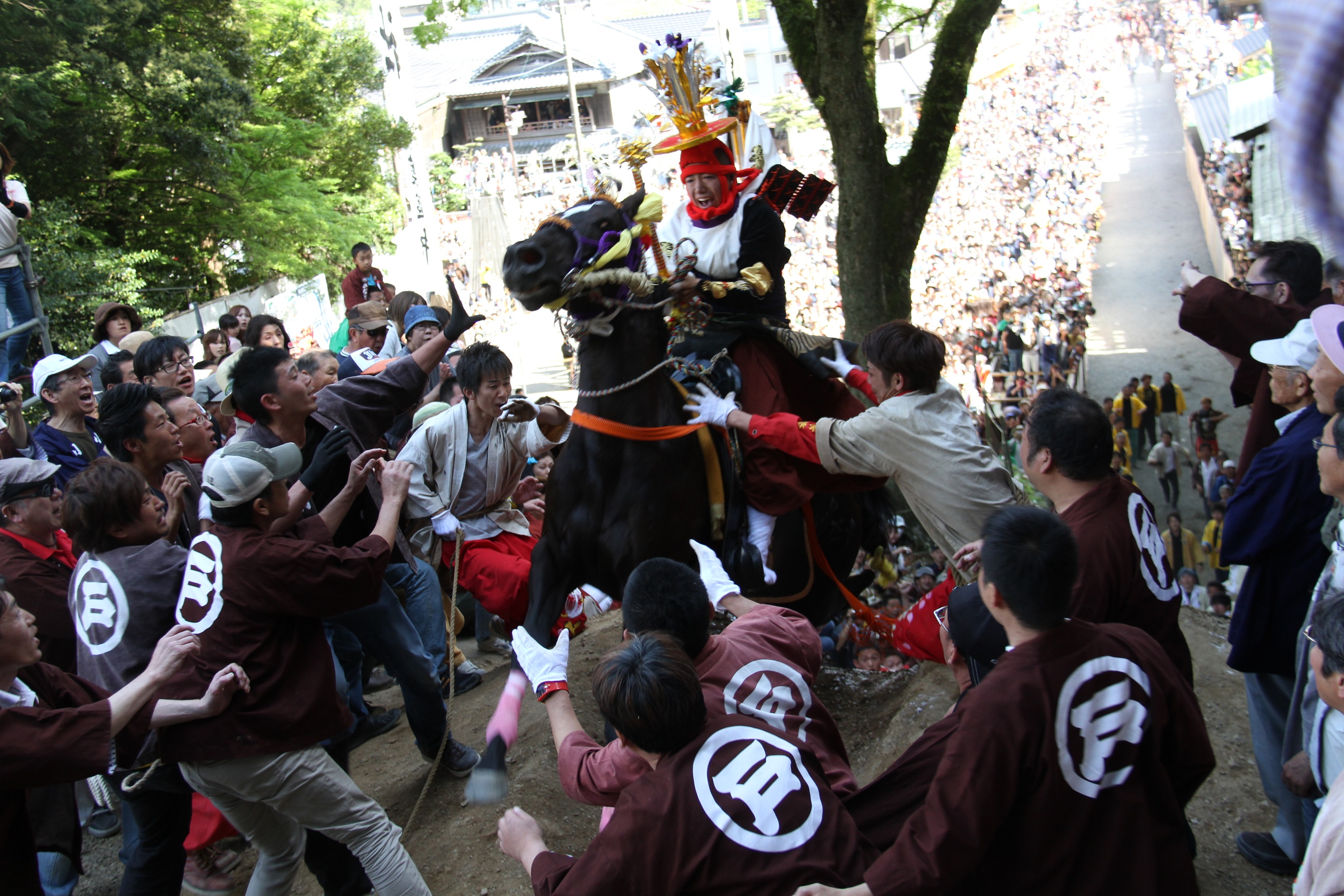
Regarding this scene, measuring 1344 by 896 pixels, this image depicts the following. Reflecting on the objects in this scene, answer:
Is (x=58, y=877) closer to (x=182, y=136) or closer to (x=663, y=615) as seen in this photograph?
(x=663, y=615)

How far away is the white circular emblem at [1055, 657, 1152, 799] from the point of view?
2.09 metres

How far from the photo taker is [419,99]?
134 feet

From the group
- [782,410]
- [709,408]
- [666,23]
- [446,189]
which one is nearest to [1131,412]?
[782,410]

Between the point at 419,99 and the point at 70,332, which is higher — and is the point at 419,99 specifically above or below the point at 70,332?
above

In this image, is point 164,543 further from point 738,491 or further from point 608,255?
point 738,491

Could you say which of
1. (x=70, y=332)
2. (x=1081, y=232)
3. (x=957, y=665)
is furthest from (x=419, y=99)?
(x=957, y=665)

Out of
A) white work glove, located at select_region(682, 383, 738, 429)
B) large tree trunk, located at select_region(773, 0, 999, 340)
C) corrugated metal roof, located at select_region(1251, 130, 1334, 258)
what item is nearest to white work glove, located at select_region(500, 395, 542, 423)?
white work glove, located at select_region(682, 383, 738, 429)

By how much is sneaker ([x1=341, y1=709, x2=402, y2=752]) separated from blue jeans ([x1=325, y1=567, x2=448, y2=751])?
2.75 ft

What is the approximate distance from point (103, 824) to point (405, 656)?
1.95 metres

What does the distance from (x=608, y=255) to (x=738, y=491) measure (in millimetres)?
1299

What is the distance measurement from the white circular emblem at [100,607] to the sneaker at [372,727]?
2.03m

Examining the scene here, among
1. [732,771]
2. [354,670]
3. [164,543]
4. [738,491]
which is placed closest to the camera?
[732,771]

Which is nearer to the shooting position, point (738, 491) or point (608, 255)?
point (608, 255)

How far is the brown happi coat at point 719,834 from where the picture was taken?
2.12 metres
